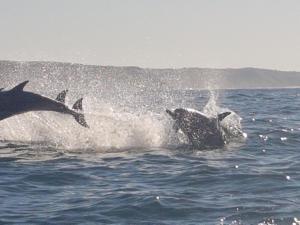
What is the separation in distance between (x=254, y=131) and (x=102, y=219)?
16.4 m

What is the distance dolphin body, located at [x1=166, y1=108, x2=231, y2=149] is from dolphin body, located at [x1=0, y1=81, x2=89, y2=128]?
322cm

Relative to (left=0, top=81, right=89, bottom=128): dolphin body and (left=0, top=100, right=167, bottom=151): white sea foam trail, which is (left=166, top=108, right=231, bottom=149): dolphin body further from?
(left=0, top=81, right=89, bottom=128): dolphin body

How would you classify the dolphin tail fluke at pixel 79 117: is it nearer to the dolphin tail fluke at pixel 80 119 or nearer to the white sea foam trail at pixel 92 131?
the dolphin tail fluke at pixel 80 119

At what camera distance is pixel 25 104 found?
71.8ft

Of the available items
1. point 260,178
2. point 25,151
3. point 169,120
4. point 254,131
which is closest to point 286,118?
point 254,131

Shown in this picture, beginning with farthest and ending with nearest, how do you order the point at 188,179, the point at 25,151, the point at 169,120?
the point at 169,120 → the point at 25,151 → the point at 188,179

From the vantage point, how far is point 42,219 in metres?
11.7

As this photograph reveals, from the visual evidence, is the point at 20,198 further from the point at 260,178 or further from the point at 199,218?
the point at 260,178

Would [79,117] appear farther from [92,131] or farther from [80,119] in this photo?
[92,131]

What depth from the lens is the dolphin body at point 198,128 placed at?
22125mm

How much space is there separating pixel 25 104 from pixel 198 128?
19.0ft

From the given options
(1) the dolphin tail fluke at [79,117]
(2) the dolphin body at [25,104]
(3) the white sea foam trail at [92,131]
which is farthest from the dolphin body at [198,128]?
(2) the dolphin body at [25,104]

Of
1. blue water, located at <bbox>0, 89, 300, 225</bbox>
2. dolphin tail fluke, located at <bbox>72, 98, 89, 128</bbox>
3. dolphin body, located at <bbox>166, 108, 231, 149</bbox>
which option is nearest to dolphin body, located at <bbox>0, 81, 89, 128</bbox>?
dolphin tail fluke, located at <bbox>72, 98, 89, 128</bbox>

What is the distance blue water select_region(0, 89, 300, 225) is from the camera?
1195 centimetres
